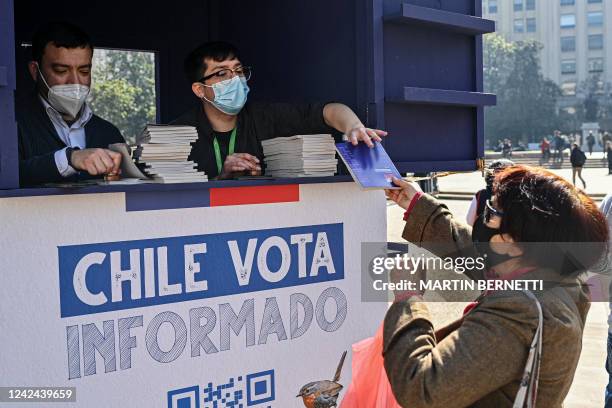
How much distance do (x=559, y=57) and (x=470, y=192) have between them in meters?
68.4

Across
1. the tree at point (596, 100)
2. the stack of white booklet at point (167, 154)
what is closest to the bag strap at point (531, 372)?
the stack of white booklet at point (167, 154)

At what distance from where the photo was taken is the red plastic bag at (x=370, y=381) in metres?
2.53

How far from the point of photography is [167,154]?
9.62 feet

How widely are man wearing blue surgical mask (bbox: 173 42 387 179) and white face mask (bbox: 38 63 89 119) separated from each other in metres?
0.48

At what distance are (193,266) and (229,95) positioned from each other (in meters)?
0.98

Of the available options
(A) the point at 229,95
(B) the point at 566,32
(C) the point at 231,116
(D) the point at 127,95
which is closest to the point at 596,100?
(B) the point at 566,32

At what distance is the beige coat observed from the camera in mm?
1945

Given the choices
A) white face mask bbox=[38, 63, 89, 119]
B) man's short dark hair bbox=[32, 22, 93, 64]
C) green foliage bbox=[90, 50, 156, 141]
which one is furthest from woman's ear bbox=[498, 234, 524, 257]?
green foliage bbox=[90, 50, 156, 141]

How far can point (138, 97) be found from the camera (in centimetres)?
3994

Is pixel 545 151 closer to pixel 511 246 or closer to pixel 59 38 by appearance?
pixel 59 38

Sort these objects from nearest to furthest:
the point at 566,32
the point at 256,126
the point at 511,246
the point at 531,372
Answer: the point at 531,372
the point at 511,246
the point at 256,126
the point at 566,32

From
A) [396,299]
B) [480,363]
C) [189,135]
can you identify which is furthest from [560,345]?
[189,135]

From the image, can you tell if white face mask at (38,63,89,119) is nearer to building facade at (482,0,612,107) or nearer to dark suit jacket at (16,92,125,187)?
dark suit jacket at (16,92,125,187)

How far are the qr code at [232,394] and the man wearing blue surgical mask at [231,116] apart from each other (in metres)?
0.90
